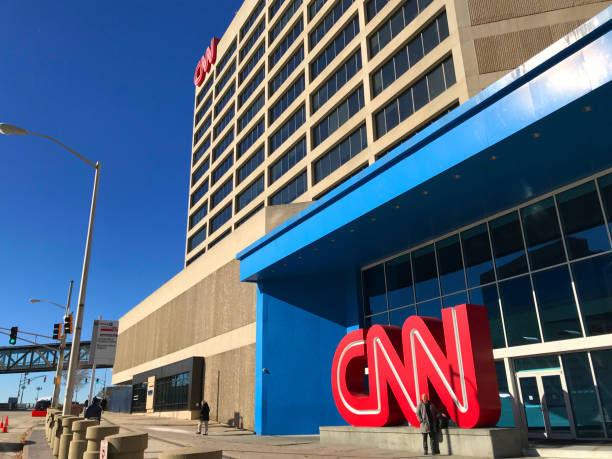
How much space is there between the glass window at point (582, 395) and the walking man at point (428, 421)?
15.4 ft

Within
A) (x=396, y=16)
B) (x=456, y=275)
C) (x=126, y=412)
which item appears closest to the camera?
(x=456, y=275)

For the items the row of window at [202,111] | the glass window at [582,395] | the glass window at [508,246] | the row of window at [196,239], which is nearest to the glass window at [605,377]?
the glass window at [582,395]

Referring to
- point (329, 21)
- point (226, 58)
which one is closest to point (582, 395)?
point (329, 21)

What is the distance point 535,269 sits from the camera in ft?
55.1

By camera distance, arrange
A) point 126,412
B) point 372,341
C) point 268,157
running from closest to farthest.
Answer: point 372,341 → point 268,157 → point 126,412

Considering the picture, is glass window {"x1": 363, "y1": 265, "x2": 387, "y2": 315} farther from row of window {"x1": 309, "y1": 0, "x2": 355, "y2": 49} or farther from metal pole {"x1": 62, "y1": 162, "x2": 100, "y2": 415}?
row of window {"x1": 309, "y1": 0, "x2": 355, "y2": 49}

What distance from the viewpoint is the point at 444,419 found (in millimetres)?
14461

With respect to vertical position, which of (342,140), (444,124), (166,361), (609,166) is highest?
(342,140)

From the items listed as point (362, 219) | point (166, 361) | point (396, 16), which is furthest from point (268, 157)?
point (362, 219)

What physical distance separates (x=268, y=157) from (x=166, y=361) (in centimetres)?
2182

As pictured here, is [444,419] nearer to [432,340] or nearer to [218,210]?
[432,340]

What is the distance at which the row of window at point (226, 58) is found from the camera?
5930 cm

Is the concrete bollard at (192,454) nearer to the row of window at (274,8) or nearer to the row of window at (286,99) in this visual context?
the row of window at (286,99)

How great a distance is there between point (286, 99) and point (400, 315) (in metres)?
26.7
